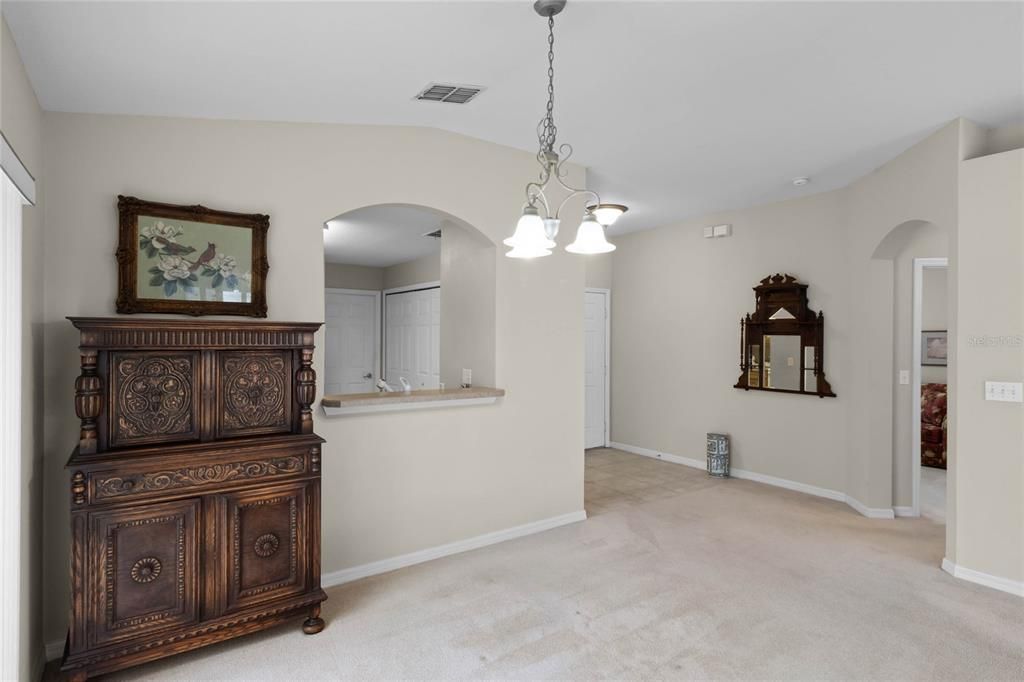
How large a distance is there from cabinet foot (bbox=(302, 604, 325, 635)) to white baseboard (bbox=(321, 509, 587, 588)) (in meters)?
0.48

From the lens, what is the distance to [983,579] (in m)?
3.22

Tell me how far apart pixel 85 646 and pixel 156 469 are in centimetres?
70

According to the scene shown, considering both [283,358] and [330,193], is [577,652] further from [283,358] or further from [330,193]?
[330,193]

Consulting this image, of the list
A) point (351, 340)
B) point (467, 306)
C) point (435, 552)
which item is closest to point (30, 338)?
point (435, 552)

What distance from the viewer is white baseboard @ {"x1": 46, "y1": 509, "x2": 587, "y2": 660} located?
3219 mm

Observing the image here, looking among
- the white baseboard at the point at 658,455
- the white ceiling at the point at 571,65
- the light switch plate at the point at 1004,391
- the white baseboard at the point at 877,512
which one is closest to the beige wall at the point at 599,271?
the white baseboard at the point at 658,455

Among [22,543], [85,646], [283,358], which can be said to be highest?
[283,358]

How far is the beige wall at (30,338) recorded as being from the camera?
2.02m

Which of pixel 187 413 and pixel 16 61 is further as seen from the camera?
pixel 187 413

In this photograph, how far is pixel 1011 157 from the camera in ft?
10.3

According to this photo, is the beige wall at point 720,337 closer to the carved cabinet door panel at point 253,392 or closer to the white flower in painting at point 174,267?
the carved cabinet door panel at point 253,392

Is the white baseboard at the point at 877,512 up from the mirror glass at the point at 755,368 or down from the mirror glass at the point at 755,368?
down

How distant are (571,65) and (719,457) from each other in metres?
4.25

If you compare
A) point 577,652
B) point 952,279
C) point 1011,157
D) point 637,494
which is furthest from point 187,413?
point 1011,157
